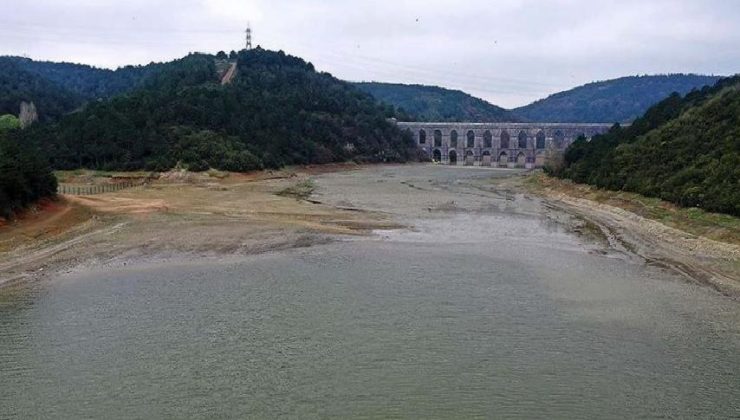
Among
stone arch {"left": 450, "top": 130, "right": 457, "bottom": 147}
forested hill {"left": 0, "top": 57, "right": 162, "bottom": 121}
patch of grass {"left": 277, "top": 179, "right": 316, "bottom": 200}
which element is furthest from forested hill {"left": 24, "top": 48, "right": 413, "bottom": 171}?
stone arch {"left": 450, "top": 130, "right": 457, "bottom": 147}

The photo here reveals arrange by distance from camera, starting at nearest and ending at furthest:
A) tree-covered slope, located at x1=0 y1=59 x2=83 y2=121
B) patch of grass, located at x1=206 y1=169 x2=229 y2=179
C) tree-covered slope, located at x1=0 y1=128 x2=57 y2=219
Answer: tree-covered slope, located at x1=0 y1=128 x2=57 y2=219
patch of grass, located at x1=206 y1=169 x2=229 y2=179
tree-covered slope, located at x1=0 y1=59 x2=83 y2=121

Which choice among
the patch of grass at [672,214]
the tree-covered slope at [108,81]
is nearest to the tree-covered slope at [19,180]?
the patch of grass at [672,214]

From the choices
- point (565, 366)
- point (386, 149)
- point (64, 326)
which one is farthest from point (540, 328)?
point (386, 149)

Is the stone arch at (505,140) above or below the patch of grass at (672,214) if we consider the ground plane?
above

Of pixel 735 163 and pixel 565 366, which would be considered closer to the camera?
pixel 565 366

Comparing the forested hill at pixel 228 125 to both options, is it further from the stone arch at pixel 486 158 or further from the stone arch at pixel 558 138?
the stone arch at pixel 558 138

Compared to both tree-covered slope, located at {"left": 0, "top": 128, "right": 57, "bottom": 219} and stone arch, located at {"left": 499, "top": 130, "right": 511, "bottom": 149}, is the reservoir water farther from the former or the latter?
stone arch, located at {"left": 499, "top": 130, "right": 511, "bottom": 149}

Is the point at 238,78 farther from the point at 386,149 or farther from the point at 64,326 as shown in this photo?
the point at 64,326
